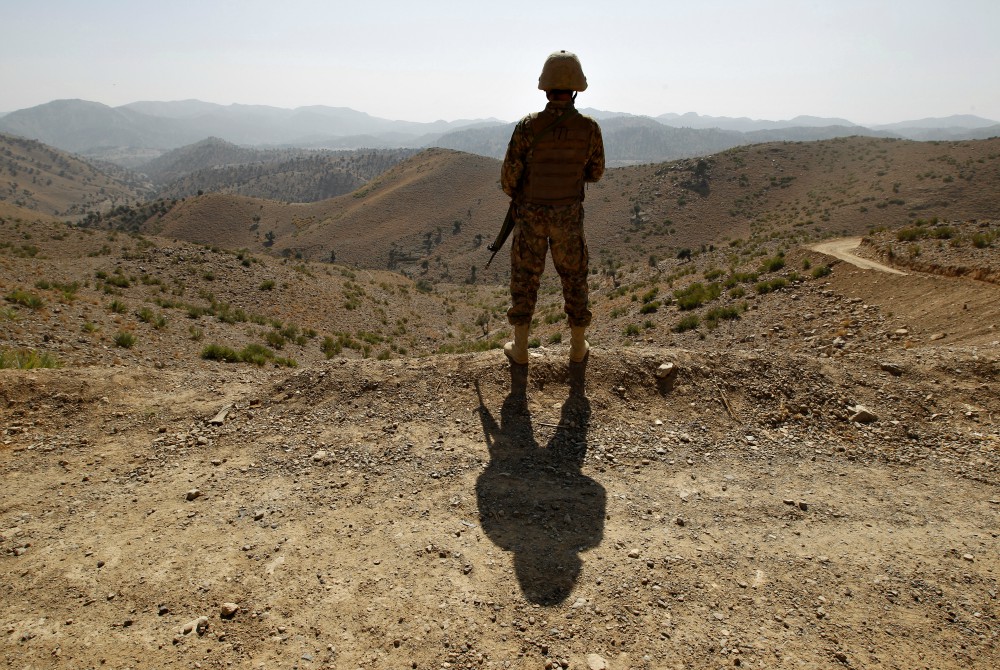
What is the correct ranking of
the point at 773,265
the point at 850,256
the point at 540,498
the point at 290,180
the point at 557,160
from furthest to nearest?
the point at 290,180 → the point at 773,265 → the point at 850,256 → the point at 557,160 → the point at 540,498

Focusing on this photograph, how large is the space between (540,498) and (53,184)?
202091 mm

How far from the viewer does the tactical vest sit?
5332mm

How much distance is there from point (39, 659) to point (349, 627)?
1636 mm

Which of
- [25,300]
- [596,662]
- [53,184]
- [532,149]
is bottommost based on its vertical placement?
[596,662]

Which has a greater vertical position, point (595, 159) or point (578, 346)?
point (595, 159)

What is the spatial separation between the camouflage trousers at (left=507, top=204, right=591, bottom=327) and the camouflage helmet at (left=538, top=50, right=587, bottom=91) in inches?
46.9

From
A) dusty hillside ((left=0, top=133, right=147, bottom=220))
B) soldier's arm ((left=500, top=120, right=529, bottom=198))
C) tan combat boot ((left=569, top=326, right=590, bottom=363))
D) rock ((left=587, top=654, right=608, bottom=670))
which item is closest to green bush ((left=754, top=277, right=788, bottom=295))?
tan combat boot ((left=569, top=326, right=590, bottom=363))

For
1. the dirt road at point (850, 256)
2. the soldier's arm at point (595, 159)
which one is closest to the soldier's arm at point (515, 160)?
the soldier's arm at point (595, 159)

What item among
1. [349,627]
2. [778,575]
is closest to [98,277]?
[349,627]

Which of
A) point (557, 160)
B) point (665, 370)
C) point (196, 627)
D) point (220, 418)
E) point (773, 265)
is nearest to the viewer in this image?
point (196, 627)

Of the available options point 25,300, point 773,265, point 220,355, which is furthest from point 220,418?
point 773,265

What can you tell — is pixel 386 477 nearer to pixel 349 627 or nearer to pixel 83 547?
Answer: pixel 349 627

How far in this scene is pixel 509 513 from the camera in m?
4.08

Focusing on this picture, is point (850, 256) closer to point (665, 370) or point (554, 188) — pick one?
point (665, 370)
